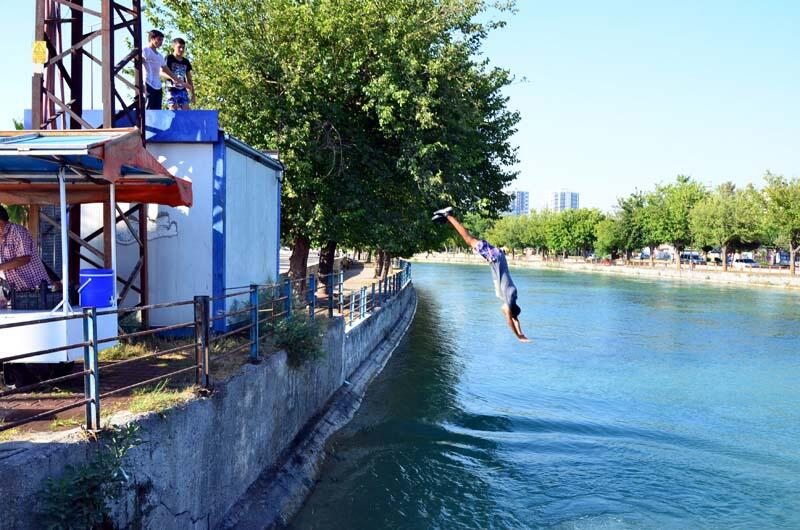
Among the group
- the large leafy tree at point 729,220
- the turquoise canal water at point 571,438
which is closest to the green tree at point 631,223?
the large leafy tree at point 729,220

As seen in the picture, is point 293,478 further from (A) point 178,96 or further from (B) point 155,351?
(A) point 178,96

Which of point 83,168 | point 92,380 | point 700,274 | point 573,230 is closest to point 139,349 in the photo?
point 83,168

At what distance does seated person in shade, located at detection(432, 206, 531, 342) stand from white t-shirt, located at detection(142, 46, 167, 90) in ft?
23.3

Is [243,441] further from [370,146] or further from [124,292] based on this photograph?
[370,146]

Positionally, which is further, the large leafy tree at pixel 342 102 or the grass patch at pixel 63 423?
the large leafy tree at pixel 342 102

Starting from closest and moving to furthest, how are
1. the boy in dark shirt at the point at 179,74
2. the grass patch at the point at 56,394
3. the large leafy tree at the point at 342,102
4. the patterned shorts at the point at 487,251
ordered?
the grass patch at the point at 56,394 → the patterned shorts at the point at 487,251 → the boy in dark shirt at the point at 179,74 → the large leafy tree at the point at 342,102

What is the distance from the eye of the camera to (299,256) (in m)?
21.9

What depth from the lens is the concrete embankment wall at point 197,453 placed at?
177 inches

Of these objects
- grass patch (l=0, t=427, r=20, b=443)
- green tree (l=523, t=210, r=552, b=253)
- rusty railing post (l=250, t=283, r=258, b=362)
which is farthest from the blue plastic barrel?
green tree (l=523, t=210, r=552, b=253)

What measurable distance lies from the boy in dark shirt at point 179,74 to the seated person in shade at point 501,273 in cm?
748

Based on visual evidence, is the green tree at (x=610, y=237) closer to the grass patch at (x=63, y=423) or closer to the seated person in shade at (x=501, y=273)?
the seated person in shade at (x=501, y=273)

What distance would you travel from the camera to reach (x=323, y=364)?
1275 centimetres

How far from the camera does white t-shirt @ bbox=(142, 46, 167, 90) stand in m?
11.0

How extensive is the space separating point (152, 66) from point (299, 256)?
443 inches
